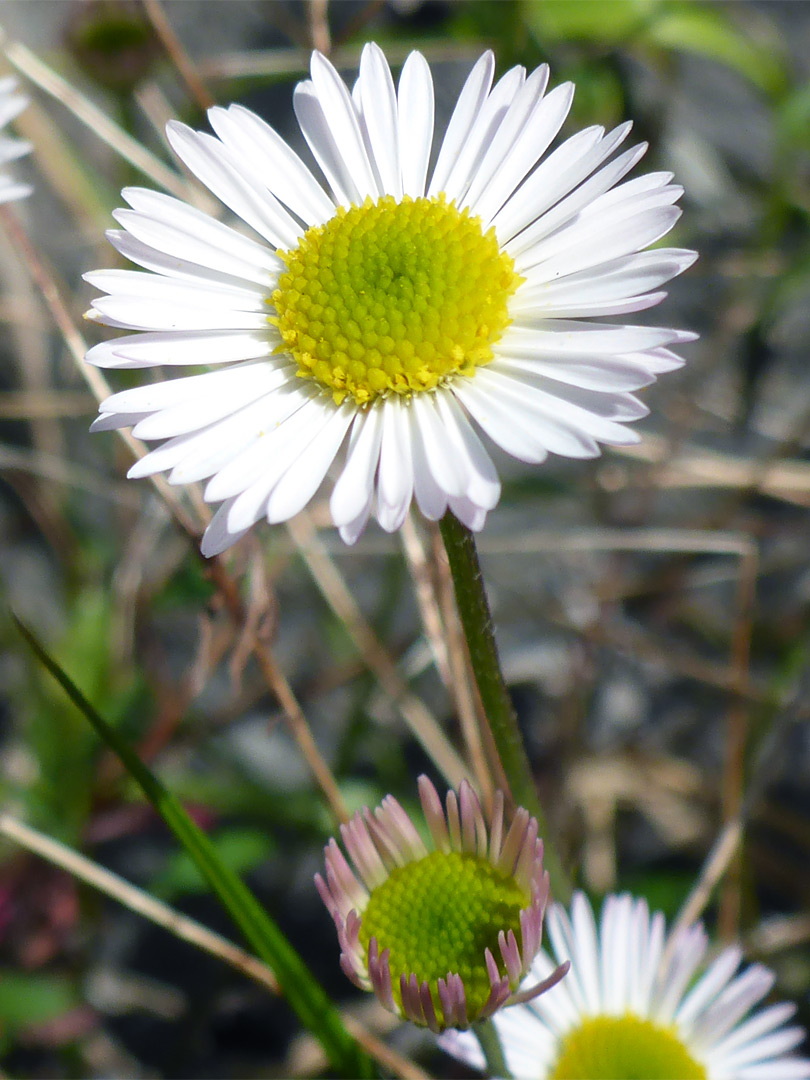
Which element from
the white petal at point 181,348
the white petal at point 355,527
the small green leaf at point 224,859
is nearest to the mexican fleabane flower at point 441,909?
the white petal at point 355,527

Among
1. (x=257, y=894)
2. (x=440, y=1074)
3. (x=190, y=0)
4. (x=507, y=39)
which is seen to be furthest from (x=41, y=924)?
(x=190, y=0)

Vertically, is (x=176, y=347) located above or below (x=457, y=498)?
above

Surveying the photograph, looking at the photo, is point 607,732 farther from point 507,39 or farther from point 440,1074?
point 507,39

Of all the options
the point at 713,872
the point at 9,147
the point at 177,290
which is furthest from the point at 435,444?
the point at 9,147

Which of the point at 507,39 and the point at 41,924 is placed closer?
the point at 507,39

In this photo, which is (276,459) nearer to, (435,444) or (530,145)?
(435,444)

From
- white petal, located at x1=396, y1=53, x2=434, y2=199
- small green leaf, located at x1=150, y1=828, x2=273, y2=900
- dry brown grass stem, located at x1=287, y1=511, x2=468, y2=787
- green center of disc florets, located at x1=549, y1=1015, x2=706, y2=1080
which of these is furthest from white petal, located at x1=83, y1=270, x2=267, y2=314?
small green leaf, located at x1=150, y1=828, x2=273, y2=900
